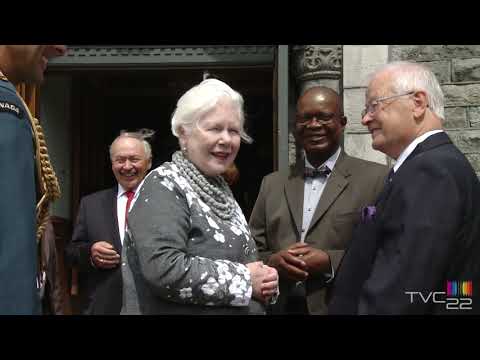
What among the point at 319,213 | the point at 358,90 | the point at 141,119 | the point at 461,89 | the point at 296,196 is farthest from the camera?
the point at 141,119

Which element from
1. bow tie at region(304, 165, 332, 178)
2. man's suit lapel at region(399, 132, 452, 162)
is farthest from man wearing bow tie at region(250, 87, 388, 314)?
man's suit lapel at region(399, 132, 452, 162)

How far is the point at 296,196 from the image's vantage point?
3459mm

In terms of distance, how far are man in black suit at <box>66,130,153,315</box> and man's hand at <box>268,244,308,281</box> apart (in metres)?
1.08

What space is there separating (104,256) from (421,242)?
2.02 m

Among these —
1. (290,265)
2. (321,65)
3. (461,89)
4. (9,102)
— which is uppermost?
(321,65)

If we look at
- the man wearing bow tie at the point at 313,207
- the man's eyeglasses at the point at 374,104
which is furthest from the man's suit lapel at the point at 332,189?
the man's eyeglasses at the point at 374,104

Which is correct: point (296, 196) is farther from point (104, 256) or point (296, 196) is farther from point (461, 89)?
point (461, 89)

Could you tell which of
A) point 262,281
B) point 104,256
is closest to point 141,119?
point 104,256

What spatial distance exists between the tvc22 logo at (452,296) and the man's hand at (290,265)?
2.63ft

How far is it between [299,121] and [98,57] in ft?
8.01

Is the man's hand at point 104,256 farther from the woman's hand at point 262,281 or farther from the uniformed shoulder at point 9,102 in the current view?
the uniformed shoulder at point 9,102

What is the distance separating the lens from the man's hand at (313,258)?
3109 mm

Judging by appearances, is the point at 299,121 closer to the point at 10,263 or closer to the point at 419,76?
the point at 419,76

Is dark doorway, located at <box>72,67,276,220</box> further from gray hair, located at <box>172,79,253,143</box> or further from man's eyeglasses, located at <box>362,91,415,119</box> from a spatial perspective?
gray hair, located at <box>172,79,253,143</box>
